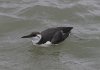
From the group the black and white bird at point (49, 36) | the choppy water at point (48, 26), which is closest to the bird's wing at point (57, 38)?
the black and white bird at point (49, 36)

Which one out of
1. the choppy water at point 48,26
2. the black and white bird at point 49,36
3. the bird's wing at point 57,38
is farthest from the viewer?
the bird's wing at point 57,38

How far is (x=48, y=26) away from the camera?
10.9 m

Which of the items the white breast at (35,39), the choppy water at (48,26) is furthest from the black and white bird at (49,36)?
the choppy water at (48,26)

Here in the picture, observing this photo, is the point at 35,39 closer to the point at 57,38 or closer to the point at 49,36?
the point at 49,36

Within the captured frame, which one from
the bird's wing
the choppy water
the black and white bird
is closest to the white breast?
the black and white bird

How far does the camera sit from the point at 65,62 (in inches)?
350

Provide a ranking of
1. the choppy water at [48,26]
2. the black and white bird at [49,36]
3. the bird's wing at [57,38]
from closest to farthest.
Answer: the choppy water at [48,26] → the black and white bird at [49,36] → the bird's wing at [57,38]

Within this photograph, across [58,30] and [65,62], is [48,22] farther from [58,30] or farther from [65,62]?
[65,62]

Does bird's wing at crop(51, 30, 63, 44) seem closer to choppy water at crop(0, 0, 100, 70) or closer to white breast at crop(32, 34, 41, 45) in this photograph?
choppy water at crop(0, 0, 100, 70)

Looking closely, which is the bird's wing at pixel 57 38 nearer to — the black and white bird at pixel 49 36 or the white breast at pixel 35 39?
the black and white bird at pixel 49 36

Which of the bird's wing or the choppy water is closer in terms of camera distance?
the choppy water

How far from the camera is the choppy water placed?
348 inches

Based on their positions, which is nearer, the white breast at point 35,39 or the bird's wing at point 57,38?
the white breast at point 35,39

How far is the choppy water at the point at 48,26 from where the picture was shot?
8836mm
